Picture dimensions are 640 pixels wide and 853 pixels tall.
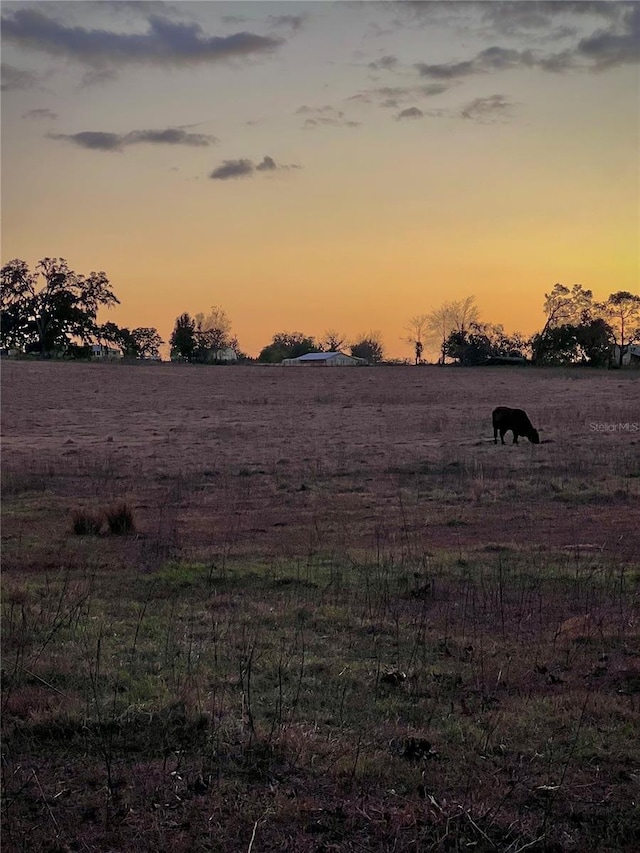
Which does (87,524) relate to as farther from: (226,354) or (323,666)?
(226,354)

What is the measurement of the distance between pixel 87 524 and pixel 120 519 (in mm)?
563

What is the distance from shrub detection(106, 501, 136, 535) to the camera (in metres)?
13.4

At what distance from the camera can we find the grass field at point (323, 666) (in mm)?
4473

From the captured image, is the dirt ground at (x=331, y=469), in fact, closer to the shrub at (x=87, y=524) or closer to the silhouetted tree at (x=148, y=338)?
the shrub at (x=87, y=524)

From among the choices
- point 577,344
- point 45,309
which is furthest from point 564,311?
point 45,309

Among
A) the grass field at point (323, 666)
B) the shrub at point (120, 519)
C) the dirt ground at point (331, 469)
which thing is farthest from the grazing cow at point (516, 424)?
the shrub at point (120, 519)

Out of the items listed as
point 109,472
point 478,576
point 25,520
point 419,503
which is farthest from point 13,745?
point 109,472

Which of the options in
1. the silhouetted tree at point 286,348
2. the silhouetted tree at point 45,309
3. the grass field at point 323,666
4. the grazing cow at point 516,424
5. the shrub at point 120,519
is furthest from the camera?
the silhouetted tree at point 286,348

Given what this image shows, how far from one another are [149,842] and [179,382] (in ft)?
209

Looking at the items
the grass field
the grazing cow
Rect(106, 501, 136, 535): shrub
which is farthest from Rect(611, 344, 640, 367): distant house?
Rect(106, 501, 136, 535): shrub

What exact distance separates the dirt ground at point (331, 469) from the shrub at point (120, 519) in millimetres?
380

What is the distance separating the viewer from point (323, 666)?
676 centimetres

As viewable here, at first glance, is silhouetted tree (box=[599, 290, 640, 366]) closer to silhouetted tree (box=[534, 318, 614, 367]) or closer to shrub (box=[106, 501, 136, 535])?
silhouetted tree (box=[534, 318, 614, 367])

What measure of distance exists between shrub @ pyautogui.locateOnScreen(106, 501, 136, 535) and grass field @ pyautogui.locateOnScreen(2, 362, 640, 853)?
1.4 inches
